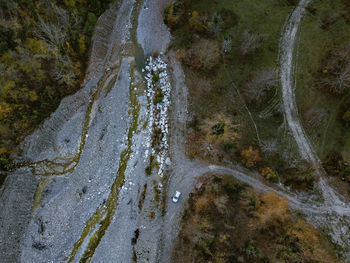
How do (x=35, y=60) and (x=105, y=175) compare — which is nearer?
(x=105, y=175)

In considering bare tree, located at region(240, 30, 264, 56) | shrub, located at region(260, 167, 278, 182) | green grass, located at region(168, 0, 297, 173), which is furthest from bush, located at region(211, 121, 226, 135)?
bare tree, located at region(240, 30, 264, 56)

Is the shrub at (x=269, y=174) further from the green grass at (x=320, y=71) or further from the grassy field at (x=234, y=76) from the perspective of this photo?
the green grass at (x=320, y=71)

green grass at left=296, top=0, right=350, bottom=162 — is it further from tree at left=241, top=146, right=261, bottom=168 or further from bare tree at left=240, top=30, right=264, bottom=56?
tree at left=241, top=146, right=261, bottom=168

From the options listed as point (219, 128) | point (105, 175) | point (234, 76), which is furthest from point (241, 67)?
point (105, 175)

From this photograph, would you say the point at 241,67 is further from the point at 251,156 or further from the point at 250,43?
the point at 251,156

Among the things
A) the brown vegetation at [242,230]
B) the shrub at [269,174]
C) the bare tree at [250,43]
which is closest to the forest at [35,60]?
the bare tree at [250,43]

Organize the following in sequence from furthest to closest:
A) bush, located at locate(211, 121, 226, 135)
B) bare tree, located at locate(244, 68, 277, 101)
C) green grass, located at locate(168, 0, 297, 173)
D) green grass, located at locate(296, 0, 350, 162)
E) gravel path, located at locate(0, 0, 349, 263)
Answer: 1. bare tree, located at locate(244, 68, 277, 101)
2. green grass, located at locate(168, 0, 297, 173)
3. bush, located at locate(211, 121, 226, 135)
4. green grass, located at locate(296, 0, 350, 162)
5. gravel path, located at locate(0, 0, 349, 263)

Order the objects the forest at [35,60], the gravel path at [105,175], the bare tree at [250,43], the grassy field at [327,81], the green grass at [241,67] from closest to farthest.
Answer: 1. the grassy field at [327,81]
2. the gravel path at [105,175]
3. the forest at [35,60]
4. the green grass at [241,67]
5. the bare tree at [250,43]

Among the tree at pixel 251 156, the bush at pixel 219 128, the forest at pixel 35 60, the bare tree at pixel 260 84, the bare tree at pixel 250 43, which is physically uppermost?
the forest at pixel 35 60

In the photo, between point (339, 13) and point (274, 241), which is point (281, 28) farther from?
point (274, 241)
